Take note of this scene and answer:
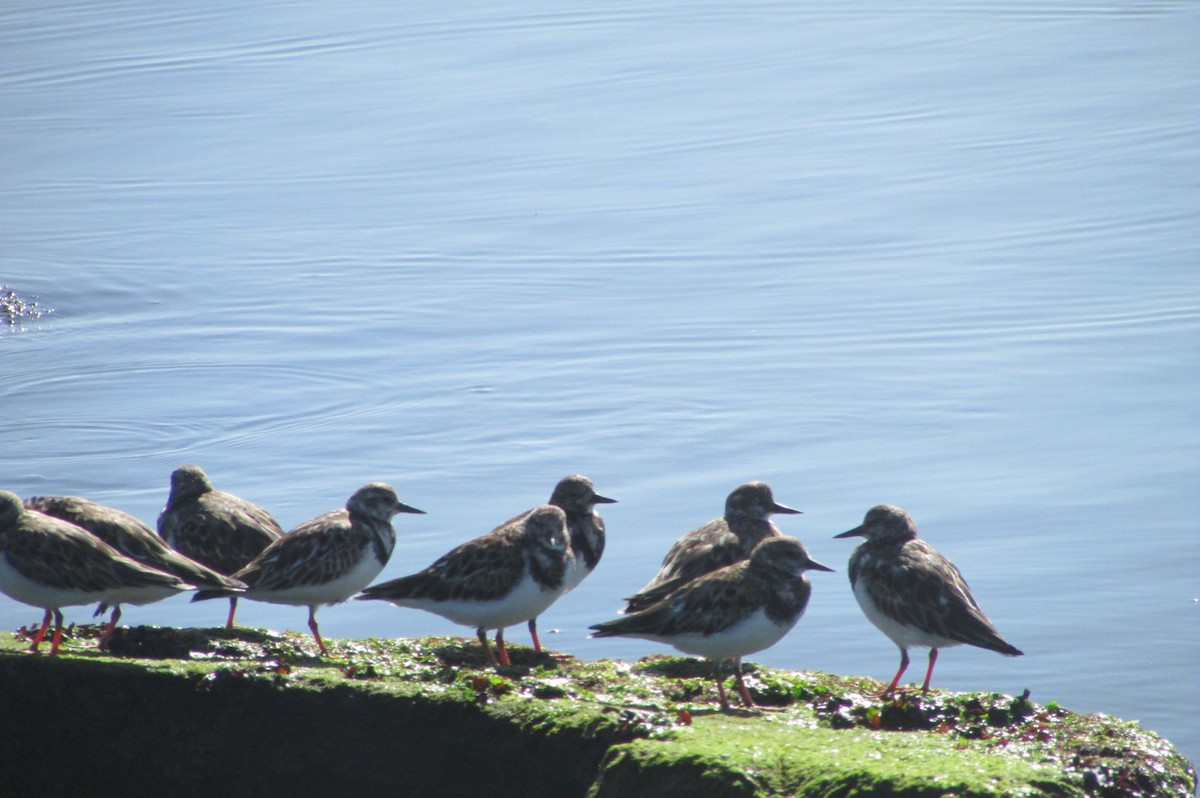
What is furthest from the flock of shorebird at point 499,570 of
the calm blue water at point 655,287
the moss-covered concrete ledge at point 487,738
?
the calm blue water at point 655,287

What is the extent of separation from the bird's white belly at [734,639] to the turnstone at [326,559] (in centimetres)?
170

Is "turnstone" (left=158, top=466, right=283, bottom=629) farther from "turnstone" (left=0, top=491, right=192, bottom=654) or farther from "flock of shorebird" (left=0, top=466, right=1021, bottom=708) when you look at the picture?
"turnstone" (left=0, top=491, right=192, bottom=654)

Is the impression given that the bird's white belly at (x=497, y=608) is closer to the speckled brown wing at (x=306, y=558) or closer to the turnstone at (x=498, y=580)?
the turnstone at (x=498, y=580)

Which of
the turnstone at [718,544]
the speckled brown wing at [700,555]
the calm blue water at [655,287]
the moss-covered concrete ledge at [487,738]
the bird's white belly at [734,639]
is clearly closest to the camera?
the moss-covered concrete ledge at [487,738]

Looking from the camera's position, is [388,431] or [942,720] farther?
[388,431]

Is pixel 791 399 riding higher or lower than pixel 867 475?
higher

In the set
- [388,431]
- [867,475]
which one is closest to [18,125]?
[388,431]

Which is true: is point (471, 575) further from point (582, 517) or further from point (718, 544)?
point (718, 544)

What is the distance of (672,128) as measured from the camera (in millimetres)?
18125

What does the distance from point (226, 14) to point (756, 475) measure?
55.7 ft

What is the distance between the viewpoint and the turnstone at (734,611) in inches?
248

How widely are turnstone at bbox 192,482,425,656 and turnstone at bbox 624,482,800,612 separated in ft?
4.14

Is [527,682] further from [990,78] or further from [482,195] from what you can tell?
[990,78]

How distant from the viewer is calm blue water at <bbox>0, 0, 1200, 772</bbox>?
9641 mm
